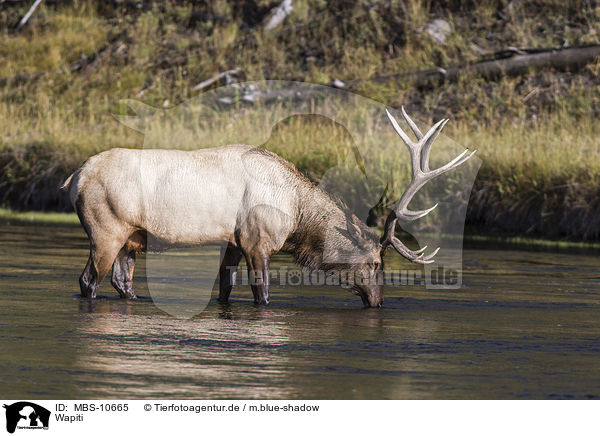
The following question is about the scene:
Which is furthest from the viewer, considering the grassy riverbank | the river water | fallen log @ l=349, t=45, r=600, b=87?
fallen log @ l=349, t=45, r=600, b=87

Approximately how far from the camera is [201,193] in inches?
384

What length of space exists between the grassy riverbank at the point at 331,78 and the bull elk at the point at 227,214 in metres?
7.10

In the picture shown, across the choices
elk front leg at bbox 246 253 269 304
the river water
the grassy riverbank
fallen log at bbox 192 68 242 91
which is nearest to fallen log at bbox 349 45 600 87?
the grassy riverbank

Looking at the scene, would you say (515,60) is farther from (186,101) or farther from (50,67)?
(50,67)

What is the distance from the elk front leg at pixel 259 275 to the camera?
9844 millimetres

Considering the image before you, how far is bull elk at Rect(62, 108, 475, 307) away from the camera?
31.6ft

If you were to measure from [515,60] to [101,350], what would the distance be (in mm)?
17807

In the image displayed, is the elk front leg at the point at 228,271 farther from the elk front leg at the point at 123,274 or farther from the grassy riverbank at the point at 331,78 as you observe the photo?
the grassy riverbank at the point at 331,78

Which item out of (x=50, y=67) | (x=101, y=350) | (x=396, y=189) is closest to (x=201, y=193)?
(x=101, y=350)

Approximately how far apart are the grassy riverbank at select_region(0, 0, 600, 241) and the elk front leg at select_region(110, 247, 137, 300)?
809cm

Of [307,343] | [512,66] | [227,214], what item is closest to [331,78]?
[512,66]

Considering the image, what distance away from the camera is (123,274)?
400 inches

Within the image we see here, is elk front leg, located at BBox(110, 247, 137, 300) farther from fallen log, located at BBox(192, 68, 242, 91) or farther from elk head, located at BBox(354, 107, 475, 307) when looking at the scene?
fallen log, located at BBox(192, 68, 242, 91)

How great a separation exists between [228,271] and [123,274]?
0.91 metres
